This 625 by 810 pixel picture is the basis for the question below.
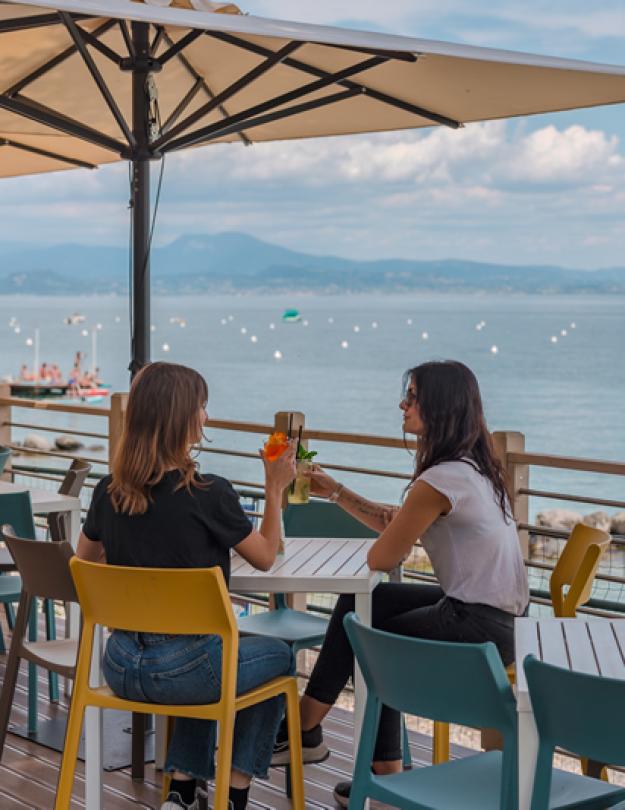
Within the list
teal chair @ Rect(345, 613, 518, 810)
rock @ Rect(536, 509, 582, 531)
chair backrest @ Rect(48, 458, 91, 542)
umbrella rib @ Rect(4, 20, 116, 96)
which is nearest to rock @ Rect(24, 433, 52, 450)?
rock @ Rect(536, 509, 582, 531)

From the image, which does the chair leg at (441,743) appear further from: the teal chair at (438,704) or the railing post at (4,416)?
the railing post at (4,416)

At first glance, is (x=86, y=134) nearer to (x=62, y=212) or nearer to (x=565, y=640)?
(x=565, y=640)

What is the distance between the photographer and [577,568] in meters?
3.78

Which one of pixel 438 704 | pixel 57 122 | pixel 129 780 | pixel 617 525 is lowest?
pixel 617 525

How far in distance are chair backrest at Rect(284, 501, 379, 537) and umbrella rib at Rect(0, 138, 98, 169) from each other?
9.08 feet

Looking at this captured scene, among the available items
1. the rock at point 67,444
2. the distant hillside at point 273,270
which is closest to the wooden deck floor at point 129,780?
the rock at point 67,444

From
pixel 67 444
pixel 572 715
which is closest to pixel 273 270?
pixel 67 444

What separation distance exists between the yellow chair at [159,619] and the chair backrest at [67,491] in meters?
1.49

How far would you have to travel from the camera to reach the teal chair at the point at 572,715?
2.15m

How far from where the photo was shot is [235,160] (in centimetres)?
6556

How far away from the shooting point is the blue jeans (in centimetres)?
311

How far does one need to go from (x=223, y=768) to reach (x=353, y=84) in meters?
3.26

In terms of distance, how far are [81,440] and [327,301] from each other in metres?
26.8

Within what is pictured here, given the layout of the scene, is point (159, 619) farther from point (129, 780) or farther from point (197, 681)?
point (129, 780)
